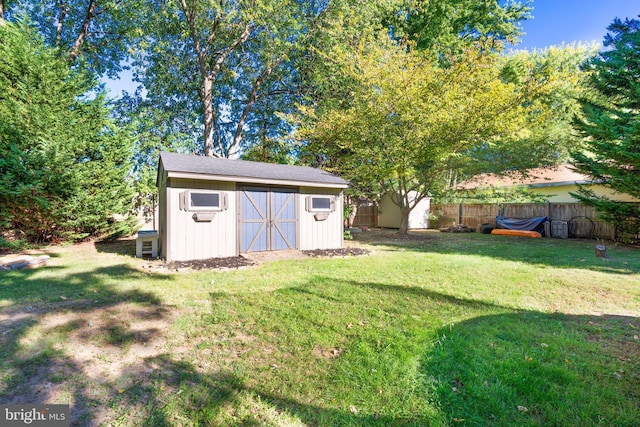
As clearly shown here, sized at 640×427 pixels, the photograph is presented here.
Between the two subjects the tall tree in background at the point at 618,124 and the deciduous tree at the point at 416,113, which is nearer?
the tall tree in background at the point at 618,124

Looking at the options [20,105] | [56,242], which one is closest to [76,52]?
[20,105]

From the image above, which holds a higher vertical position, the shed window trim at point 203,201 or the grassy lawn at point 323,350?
the shed window trim at point 203,201

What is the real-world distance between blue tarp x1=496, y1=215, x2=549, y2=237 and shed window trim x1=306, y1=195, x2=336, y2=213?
386 inches

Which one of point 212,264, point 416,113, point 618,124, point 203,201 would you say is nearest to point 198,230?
point 203,201

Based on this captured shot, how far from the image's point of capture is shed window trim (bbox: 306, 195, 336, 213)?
872 cm

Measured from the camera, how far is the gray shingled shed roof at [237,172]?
680cm

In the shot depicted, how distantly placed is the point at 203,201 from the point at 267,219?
1727 mm

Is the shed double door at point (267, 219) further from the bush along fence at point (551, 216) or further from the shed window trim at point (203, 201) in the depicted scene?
the bush along fence at point (551, 216)

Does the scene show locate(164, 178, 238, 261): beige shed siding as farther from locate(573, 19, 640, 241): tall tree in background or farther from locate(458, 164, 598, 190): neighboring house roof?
locate(573, 19, 640, 241): tall tree in background

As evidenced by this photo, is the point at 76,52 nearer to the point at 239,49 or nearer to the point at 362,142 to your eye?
the point at 239,49

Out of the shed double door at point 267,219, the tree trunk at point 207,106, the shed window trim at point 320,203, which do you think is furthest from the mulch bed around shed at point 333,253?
the tree trunk at point 207,106

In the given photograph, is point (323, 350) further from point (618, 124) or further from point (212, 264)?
point (618, 124)

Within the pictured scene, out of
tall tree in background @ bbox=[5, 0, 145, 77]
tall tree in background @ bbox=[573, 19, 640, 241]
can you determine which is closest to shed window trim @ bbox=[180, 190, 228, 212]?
tall tree in background @ bbox=[5, 0, 145, 77]

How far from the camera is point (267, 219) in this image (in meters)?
8.09
